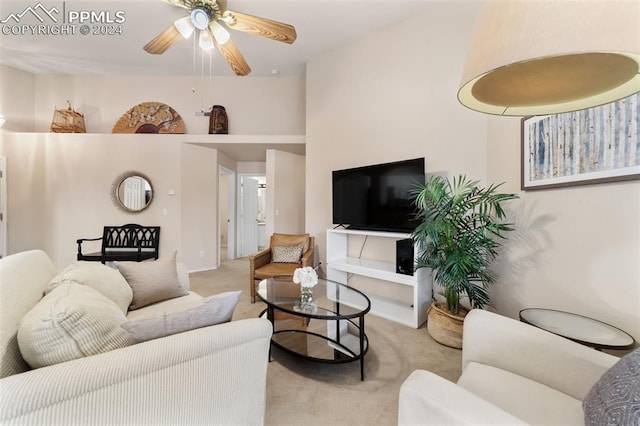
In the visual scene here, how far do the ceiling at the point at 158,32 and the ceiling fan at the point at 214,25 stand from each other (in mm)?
882

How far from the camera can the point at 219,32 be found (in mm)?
2242

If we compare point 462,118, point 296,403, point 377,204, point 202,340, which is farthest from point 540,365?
point 462,118

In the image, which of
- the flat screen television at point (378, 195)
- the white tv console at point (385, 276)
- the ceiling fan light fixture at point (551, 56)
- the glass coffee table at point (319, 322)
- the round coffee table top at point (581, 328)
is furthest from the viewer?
the flat screen television at point (378, 195)

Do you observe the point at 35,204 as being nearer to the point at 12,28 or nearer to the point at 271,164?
the point at 12,28

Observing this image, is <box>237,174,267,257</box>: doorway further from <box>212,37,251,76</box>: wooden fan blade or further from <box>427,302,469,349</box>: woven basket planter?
<box>427,302,469,349</box>: woven basket planter

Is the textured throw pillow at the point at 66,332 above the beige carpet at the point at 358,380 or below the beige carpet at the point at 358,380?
above

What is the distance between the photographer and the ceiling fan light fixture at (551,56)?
20.6 inches

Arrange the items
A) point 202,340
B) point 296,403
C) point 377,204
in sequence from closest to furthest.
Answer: point 202,340 < point 296,403 < point 377,204

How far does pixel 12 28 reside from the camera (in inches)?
129

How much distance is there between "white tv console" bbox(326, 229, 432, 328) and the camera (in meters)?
2.54

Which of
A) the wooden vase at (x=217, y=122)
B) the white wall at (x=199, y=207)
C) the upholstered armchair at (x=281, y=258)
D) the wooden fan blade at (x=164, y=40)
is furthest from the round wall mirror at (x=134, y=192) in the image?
the wooden fan blade at (x=164, y=40)

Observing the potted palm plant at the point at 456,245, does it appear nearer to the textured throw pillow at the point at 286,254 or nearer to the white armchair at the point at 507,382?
the white armchair at the point at 507,382

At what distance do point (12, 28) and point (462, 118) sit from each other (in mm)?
5581

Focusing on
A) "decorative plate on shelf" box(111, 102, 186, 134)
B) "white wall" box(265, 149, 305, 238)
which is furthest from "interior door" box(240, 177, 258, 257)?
"decorative plate on shelf" box(111, 102, 186, 134)
